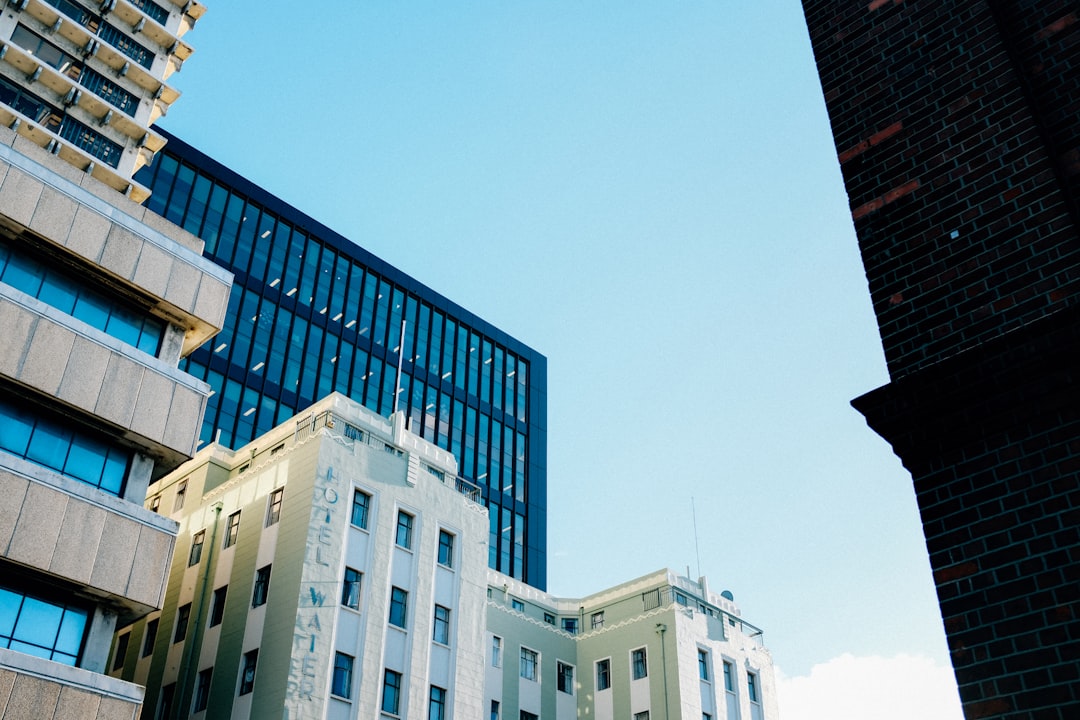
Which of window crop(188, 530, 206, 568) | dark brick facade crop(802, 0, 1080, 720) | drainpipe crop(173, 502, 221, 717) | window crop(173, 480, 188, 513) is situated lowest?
dark brick facade crop(802, 0, 1080, 720)

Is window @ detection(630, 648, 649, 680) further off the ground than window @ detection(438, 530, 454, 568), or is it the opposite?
window @ detection(438, 530, 454, 568)

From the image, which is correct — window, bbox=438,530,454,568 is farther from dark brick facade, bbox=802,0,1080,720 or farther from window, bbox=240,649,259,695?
dark brick facade, bbox=802,0,1080,720

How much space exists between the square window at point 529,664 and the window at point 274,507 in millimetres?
17810

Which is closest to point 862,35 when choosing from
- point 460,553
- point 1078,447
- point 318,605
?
point 1078,447

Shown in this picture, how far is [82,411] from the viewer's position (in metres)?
27.9

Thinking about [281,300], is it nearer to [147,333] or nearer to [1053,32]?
[147,333]

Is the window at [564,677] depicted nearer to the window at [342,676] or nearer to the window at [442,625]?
the window at [442,625]

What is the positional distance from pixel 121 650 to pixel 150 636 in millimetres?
2206

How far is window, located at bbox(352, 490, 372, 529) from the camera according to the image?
39.2 meters

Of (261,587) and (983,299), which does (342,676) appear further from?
(983,299)

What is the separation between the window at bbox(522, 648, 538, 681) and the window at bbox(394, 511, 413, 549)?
13762mm

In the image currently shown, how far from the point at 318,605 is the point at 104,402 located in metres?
11.6

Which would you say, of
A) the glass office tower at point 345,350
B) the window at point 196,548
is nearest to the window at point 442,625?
the window at point 196,548

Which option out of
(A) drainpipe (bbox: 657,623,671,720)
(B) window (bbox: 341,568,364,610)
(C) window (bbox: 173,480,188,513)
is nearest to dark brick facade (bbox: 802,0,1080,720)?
(B) window (bbox: 341,568,364,610)
